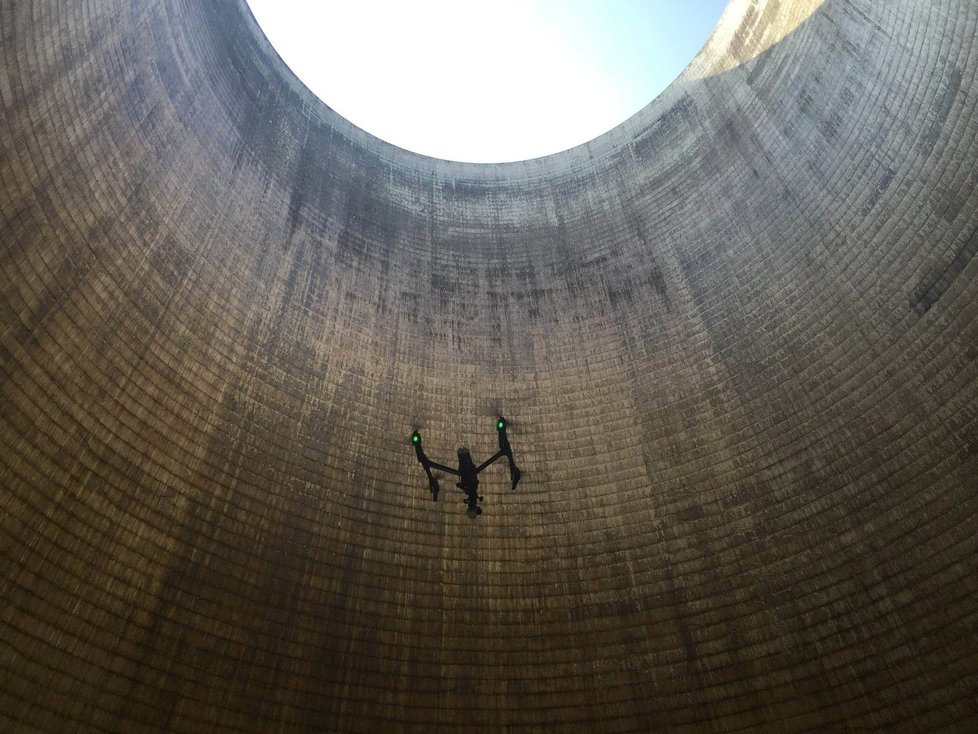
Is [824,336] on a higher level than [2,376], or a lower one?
higher

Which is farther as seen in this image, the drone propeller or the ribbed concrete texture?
the drone propeller

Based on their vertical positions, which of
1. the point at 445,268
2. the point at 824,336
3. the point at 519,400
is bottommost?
the point at 824,336

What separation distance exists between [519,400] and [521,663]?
1.98m

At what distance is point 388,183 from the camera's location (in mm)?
6070

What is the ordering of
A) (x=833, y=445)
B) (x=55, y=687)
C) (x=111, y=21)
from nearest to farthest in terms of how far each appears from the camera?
(x=55, y=687) < (x=111, y=21) < (x=833, y=445)

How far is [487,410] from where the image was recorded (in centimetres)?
529

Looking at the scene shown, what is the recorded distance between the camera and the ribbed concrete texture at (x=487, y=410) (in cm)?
343

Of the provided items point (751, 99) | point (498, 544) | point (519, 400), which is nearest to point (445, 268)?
point (519, 400)

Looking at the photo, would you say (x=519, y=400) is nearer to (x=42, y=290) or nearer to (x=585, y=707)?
(x=585, y=707)

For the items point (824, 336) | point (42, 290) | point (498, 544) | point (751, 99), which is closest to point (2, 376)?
point (42, 290)

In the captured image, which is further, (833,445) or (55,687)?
(833,445)

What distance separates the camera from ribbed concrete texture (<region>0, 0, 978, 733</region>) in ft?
11.2

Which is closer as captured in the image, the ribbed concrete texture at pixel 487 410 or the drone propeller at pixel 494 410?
the ribbed concrete texture at pixel 487 410

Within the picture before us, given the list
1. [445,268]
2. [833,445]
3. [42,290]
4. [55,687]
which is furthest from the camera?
[445,268]
